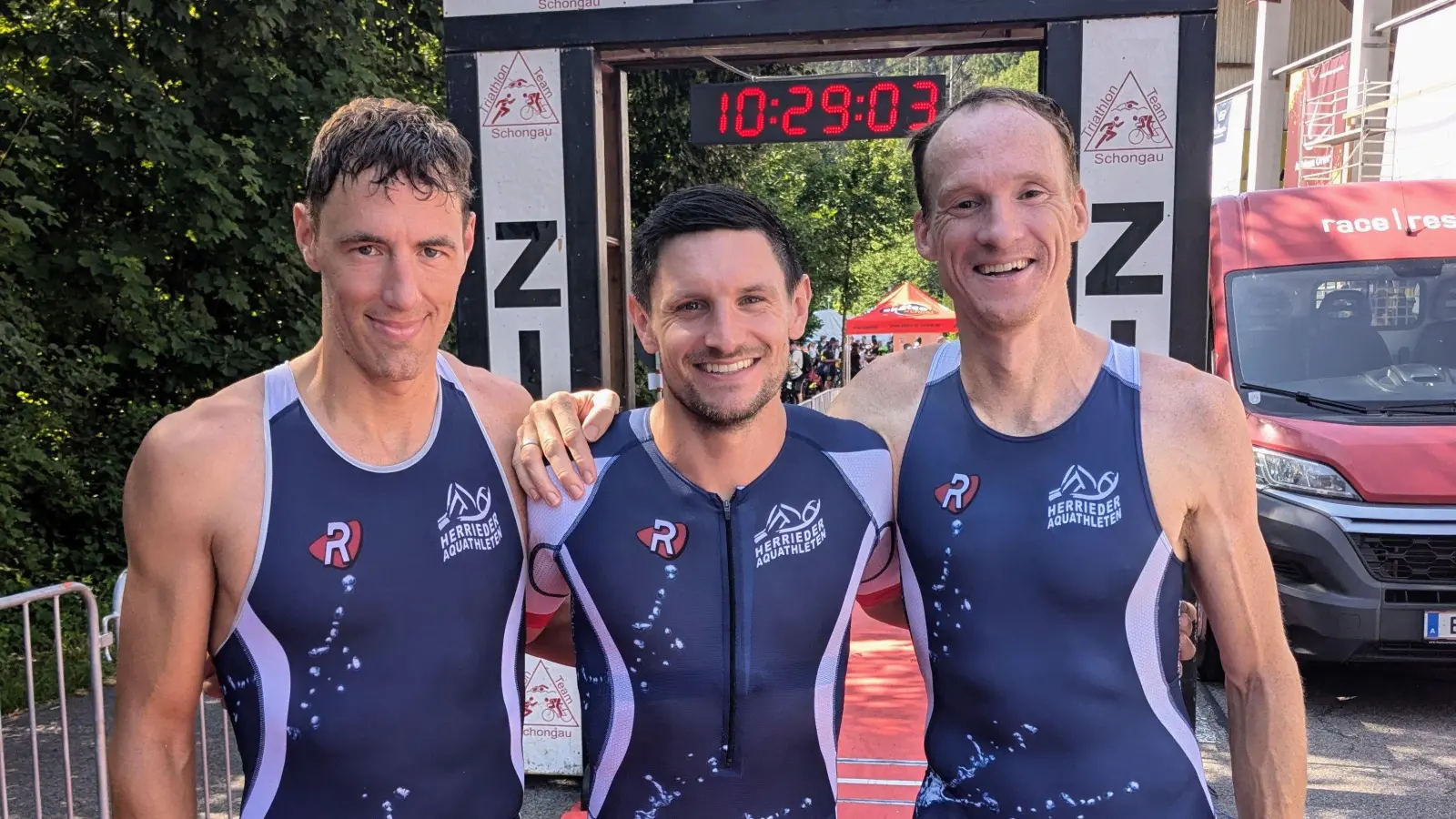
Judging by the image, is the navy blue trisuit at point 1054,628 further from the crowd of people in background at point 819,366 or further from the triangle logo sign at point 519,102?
the crowd of people in background at point 819,366

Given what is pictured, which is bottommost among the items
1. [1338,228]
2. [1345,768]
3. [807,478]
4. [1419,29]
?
[1345,768]

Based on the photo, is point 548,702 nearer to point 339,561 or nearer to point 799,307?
point 339,561

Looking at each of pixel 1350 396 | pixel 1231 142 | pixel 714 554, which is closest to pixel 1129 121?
pixel 714 554

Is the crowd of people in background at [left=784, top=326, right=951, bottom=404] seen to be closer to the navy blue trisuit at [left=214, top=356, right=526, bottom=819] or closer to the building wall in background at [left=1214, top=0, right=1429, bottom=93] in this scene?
the building wall in background at [left=1214, top=0, right=1429, bottom=93]

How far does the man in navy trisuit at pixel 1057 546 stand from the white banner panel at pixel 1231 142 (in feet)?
77.9

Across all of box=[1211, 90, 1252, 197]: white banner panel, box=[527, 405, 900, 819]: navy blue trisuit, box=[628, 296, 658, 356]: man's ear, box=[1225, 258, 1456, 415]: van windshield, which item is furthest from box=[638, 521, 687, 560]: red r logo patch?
box=[1211, 90, 1252, 197]: white banner panel

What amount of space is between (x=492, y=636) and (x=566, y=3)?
277 cm

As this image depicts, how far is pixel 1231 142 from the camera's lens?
2416 cm

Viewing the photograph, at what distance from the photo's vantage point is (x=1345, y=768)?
514cm

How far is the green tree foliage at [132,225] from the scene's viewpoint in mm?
7723

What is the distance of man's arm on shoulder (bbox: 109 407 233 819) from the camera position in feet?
6.59

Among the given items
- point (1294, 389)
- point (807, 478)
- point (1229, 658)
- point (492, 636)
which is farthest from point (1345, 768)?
point (492, 636)

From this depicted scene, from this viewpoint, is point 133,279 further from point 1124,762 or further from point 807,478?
point 1124,762

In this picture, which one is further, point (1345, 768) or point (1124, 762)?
point (1345, 768)
